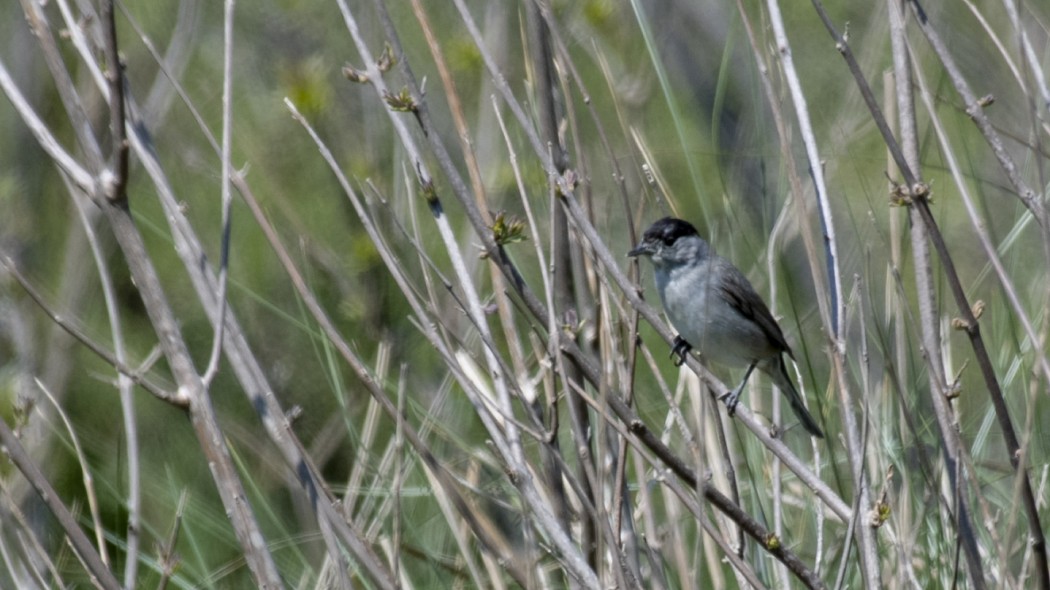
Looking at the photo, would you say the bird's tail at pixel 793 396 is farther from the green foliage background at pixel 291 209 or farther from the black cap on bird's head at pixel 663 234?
the black cap on bird's head at pixel 663 234

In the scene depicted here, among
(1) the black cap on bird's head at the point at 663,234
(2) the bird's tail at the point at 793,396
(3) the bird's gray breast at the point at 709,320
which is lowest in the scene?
(2) the bird's tail at the point at 793,396

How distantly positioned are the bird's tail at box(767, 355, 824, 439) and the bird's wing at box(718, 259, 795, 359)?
9 centimetres

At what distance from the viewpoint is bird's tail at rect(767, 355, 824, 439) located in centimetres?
320

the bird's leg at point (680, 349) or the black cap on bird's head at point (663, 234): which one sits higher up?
the black cap on bird's head at point (663, 234)

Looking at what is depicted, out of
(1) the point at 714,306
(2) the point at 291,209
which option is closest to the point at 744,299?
(1) the point at 714,306

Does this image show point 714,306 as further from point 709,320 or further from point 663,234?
point 663,234

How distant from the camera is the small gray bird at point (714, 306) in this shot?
397 cm

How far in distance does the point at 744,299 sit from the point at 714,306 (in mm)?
123

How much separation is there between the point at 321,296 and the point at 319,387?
0.53 meters

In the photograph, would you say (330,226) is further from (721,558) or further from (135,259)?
(135,259)

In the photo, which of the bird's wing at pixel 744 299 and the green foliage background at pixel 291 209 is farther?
the green foliage background at pixel 291 209

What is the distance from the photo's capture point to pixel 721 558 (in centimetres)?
301

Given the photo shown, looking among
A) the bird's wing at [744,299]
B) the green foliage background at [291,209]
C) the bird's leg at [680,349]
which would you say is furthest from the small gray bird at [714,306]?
the bird's leg at [680,349]

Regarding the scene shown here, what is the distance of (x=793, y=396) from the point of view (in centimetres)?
370
